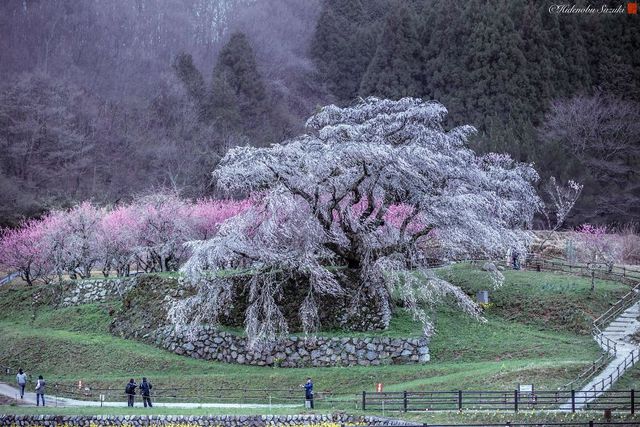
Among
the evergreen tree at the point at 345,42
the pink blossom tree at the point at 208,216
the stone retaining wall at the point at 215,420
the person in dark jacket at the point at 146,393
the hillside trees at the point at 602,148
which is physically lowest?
the stone retaining wall at the point at 215,420

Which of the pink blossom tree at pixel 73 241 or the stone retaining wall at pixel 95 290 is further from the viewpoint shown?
the pink blossom tree at pixel 73 241

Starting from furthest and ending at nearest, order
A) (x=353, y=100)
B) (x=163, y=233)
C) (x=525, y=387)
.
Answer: (x=353, y=100), (x=163, y=233), (x=525, y=387)

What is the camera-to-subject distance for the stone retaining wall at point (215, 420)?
1065 inches

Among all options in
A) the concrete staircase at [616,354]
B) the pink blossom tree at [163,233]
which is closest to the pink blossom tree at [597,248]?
the concrete staircase at [616,354]

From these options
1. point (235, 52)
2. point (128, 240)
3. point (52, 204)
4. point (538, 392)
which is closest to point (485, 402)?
point (538, 392)

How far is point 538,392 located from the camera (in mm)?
27312

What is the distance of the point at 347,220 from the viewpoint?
38.6m

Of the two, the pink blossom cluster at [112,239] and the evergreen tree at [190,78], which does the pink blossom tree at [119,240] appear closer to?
the pink blossom cluster at [112,239]

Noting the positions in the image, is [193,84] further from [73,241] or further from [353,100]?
[73,241]

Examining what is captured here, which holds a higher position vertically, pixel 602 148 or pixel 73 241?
pixel 602 148

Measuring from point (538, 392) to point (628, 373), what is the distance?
4.81 metres

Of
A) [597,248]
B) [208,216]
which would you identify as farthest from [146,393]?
[597,248]

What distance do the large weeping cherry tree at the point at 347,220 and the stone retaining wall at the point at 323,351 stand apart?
763mm

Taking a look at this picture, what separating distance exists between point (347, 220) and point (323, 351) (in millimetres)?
5847
